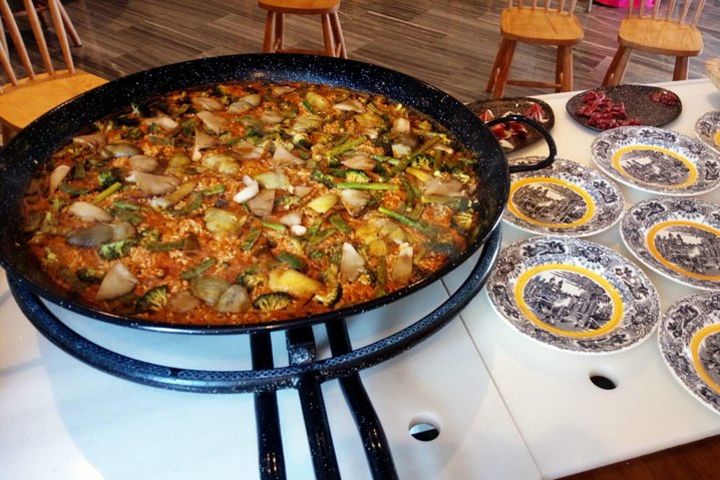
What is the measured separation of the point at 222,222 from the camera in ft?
3.82

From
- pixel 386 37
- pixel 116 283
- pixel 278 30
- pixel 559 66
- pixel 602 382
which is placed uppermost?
pixel 116 283

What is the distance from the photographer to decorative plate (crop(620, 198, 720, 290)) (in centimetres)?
126

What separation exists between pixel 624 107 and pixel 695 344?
965 mm

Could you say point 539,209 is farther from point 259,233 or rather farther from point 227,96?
point 227,96

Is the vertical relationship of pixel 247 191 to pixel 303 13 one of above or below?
above

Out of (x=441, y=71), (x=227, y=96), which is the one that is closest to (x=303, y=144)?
(x=227, y=96)

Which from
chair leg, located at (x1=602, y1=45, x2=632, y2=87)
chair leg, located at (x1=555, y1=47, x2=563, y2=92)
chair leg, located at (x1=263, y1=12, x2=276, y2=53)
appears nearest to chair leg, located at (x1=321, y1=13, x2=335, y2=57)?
chair leg, located at (x1=263, y1=12, x2=276, y2=53)

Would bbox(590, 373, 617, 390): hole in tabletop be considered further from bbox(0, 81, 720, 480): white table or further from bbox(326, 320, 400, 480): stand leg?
bbox(326, 320, 400, 480): stand leg

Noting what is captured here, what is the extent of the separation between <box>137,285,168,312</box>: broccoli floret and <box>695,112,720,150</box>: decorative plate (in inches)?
59.7

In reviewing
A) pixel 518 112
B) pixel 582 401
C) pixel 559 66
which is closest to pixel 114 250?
pixel 582 401

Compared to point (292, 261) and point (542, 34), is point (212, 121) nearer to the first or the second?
point (292, 261)

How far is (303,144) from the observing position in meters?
1.41

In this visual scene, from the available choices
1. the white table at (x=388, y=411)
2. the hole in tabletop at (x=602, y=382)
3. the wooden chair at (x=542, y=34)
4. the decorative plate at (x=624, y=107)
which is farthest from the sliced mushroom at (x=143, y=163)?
the wooden chair at (x=542, y=34)

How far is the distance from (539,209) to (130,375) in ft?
3.24
